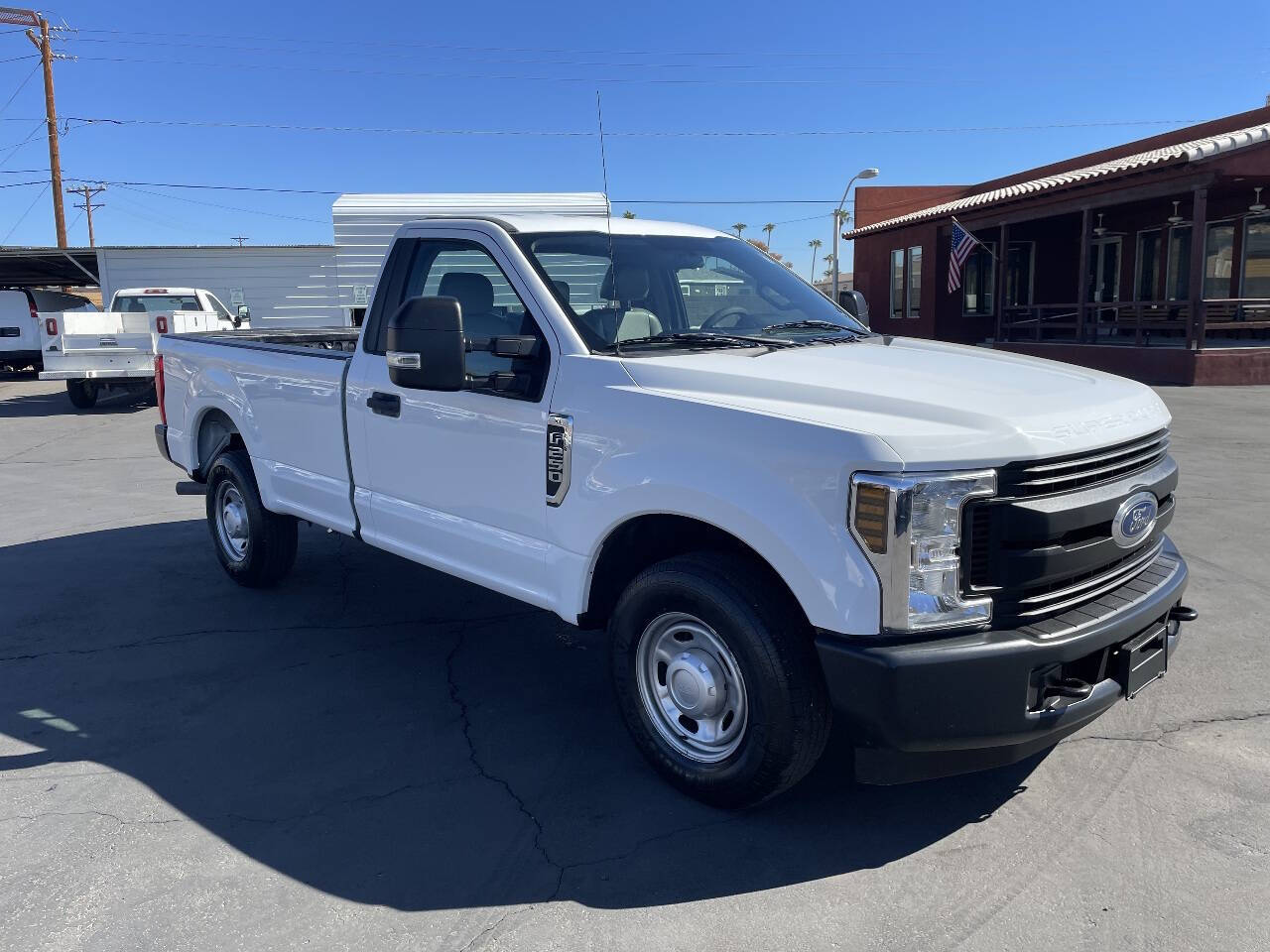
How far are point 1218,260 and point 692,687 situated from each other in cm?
2083

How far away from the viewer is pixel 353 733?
4.17 meters

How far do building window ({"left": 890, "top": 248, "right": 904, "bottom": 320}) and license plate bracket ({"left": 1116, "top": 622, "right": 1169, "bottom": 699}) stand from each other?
2625 cm

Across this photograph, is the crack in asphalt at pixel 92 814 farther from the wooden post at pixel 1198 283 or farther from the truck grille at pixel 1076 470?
the wooden post at pixel 1198 283

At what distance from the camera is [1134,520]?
3.28 m

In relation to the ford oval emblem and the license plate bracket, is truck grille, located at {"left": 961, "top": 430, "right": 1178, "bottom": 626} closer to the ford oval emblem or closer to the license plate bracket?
the ford oval emblem

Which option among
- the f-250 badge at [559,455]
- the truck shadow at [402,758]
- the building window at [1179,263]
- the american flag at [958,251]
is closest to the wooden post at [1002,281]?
the american flag at [958,251]

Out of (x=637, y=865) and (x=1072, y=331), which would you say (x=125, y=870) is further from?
(x=1072, y=331)

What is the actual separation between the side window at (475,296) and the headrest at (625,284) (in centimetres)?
36

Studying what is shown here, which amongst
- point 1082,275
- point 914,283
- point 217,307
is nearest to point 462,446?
point 1082,275

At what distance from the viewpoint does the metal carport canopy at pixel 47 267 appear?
24.2 m

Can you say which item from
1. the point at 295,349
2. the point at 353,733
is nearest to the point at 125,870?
the point at 353,733

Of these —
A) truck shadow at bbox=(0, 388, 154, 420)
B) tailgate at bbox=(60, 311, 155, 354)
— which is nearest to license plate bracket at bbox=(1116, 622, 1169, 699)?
tailgate at bbox=(60, 311, 155, 354)

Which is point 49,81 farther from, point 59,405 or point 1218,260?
point 1218,260

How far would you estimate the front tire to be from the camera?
3.13 m
